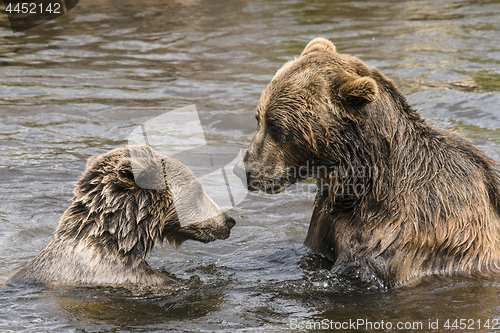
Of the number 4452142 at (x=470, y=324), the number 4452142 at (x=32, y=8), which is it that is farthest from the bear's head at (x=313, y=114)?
the number 4452142 at (x=32, y=8)

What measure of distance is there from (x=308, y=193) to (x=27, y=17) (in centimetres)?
1452

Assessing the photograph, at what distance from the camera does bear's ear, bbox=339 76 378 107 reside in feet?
17.8

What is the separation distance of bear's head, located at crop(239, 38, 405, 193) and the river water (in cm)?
124

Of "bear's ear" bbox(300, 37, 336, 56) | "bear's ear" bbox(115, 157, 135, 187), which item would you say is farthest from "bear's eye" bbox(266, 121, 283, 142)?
"bear's ear" bbox(115, 157, 135, 187)

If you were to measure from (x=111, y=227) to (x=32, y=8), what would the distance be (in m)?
17.6

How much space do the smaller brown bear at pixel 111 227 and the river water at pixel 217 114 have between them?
0.59 feet

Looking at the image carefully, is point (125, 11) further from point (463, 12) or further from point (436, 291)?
point (436, 291)

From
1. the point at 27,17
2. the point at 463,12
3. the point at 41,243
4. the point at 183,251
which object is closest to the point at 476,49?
the point at 463,12

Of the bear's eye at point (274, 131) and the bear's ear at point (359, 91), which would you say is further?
the bear's eye at point (274, 131)

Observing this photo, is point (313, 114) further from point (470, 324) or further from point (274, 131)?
point (470, 324)

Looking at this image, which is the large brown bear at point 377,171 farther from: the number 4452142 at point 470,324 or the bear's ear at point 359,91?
the number 4452142 at point 470,324

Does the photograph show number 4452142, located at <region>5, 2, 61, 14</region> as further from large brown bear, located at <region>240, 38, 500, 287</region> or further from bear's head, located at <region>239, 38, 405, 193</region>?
large brown bear, located at <region>240, 38, 500, 287</region>

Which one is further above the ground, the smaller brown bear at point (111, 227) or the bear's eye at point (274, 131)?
the bear's eye at point (274, 131)

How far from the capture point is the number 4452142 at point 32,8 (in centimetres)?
2089
